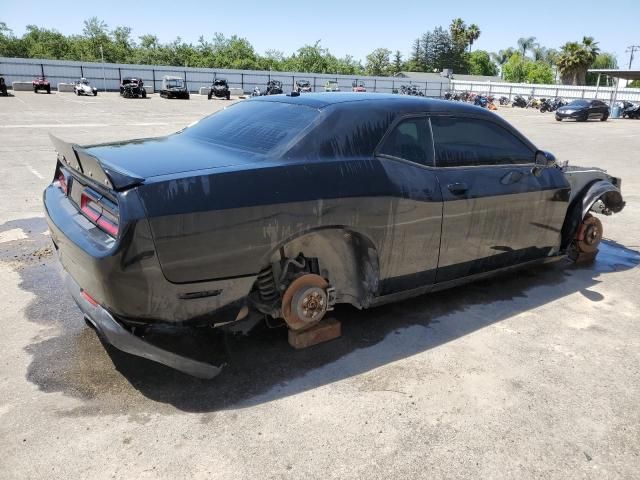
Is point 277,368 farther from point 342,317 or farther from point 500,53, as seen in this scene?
point 500,53

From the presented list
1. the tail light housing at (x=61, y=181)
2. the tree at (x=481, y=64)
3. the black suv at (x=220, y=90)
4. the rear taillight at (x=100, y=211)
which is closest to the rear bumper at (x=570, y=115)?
the black suv at (x=220, y=90)

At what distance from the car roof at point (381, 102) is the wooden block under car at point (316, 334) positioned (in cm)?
144

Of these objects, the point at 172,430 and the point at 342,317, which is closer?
the point at 172,430

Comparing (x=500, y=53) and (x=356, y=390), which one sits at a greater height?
(x=500, y=53)

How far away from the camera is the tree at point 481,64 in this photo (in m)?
117

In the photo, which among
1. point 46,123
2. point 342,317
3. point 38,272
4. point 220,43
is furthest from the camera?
point 220,43

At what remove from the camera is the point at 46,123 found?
1728cm

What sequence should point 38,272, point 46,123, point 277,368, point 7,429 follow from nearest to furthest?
1. point 7,429
2. point 277,368
3. point 38,272
4. point 46,123

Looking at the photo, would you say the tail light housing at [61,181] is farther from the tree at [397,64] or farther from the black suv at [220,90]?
the tree at [397,64]

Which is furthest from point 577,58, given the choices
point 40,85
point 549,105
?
point 40,85

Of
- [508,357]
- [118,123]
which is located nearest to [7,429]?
[508,357]

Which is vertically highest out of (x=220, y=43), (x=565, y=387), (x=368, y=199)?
(x=220, y=43)

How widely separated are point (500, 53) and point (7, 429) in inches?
5765

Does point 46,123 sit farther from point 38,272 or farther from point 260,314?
point 260,314
